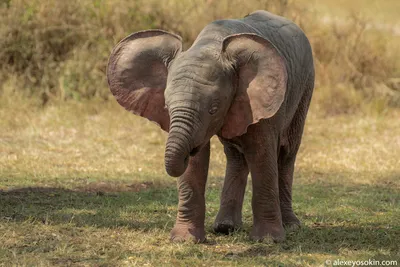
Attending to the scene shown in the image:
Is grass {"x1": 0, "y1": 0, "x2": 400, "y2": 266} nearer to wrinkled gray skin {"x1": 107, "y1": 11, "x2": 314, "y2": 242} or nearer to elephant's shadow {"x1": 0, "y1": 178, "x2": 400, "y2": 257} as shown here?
elephant's shadow {"x1": 0, "y1": 178, "x2": 400, "y2": 257}

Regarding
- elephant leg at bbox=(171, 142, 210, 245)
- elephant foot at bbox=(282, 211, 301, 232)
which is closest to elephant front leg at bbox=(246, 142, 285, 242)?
elephant leg at bbox=(171, 142, 210, 245)

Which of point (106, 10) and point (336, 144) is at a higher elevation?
point (106, 10)

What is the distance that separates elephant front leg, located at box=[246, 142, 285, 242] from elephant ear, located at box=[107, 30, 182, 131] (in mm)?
776

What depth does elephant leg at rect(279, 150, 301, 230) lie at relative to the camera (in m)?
7.43

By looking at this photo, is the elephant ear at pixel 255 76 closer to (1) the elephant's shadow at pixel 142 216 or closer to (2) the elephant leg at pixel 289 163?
(1) the elephant's shadow at pixel 142 216

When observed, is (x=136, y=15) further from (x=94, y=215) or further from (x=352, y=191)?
(x=94, y=215)

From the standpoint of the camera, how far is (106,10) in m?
15.4

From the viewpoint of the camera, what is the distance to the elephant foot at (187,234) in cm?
655

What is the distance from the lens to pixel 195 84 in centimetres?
579

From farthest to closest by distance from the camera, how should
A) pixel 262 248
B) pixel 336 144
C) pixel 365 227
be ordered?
1. pixel 336 144
2. pixel 365 227
3. pixel 262 248

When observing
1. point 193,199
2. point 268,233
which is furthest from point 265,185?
point 193,199

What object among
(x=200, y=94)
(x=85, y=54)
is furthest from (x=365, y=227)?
(x=85, y=54)

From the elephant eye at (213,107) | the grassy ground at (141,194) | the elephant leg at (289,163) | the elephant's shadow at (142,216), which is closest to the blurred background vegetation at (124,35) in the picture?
the grassy ground at (141,194)

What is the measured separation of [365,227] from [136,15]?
9.05 m
